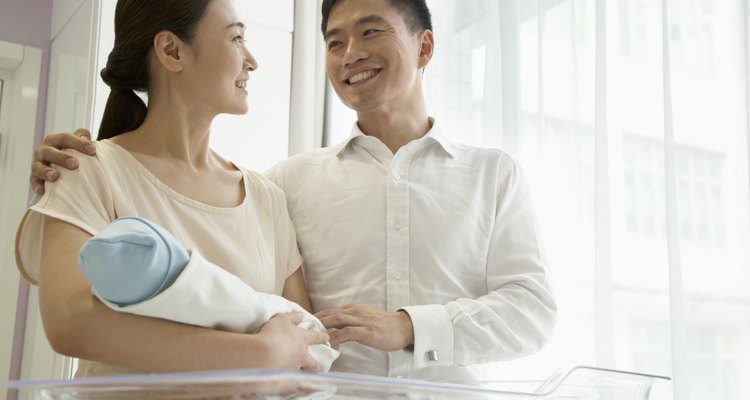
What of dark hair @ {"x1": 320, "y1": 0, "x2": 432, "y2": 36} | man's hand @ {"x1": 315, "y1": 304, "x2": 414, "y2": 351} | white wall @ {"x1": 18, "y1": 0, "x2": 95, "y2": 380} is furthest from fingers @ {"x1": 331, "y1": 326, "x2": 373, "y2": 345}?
white wall @ {"x1": 18, "y1": 0, "x2": 95, "y2": 380}

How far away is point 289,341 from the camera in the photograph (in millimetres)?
857

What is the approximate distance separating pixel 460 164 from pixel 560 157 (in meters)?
0.36

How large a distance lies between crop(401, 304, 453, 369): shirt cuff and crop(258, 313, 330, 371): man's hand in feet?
0.87

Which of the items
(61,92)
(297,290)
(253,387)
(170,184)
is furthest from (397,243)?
(61,92)

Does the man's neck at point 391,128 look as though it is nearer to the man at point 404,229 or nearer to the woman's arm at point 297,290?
the man at point 404,229

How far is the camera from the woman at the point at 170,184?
3.10 ft

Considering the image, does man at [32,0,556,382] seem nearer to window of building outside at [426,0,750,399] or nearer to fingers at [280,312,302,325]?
fingers at [280,312,302,325]

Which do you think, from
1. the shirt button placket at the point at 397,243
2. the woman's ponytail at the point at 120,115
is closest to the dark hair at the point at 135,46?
the woman's ponytail at the point at 120,115

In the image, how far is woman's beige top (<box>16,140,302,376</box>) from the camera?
1.03m

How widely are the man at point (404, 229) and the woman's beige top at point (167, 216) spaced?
68 mm

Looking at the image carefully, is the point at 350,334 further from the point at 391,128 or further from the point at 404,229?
the point at 391,128

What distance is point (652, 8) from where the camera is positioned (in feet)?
5.16

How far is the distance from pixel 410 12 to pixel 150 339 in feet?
3.45

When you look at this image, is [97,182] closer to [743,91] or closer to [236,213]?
Result: [236,213]
